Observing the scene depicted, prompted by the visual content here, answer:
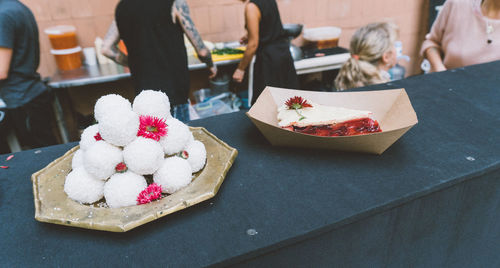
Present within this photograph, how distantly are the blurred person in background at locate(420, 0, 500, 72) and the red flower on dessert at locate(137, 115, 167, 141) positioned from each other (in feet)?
5.93

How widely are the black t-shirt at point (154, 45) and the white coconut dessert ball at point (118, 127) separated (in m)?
1.28

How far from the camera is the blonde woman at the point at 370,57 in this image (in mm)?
1917

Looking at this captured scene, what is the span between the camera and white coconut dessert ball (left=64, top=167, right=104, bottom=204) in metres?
0.68

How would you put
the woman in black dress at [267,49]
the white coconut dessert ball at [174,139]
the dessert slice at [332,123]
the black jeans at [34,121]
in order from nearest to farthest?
the white coconut dessert ball at [174,139] → the dessert slice at [332,123] → the black jeans at [34,121] → the woman in black dress at [267,49]

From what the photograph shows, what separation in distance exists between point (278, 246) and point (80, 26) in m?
→ 2.76

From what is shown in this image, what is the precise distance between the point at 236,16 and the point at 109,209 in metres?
2.77

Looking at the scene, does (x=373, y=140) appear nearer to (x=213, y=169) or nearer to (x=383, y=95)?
(x=383, y=95)

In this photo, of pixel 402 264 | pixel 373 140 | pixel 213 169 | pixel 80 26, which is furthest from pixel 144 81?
pixel 402 264

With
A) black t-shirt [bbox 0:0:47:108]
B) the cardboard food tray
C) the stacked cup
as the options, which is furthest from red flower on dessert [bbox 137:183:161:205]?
the stacked cup

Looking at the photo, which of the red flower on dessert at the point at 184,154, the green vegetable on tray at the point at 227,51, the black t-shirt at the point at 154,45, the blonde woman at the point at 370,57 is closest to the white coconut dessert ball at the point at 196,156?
the red flower on dessert at the point at 184,154

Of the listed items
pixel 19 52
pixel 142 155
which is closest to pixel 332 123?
pixel 142 155

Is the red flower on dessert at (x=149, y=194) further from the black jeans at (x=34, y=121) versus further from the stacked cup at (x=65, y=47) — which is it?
the stacked cup at (x=65, y=47)

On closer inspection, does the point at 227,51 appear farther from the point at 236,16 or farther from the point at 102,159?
the point at 102,159

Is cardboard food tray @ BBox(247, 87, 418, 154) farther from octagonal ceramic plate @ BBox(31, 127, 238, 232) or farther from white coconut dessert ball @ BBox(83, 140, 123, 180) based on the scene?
white coconut dessert ball @ BBox(83, 140, 123, 180)
